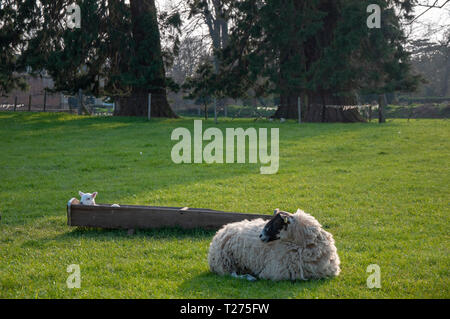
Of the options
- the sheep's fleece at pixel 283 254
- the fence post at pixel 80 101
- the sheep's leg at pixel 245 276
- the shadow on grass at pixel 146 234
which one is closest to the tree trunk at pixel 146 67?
the fence post at pixel 80 101

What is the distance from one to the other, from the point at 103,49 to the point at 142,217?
2325 cm

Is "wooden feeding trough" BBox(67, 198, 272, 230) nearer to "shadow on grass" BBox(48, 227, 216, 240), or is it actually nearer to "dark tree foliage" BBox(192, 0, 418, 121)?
"shadow on grass" BBox(48, 227, 216, 240)

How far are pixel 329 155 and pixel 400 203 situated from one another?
698cm

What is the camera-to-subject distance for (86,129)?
24891 mm

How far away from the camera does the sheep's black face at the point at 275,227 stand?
5.78 meters

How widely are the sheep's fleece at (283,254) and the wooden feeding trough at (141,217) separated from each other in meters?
1.65

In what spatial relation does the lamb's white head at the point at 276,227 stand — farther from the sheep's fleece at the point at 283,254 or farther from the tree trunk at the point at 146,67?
the tree trunk at the point at 146,67

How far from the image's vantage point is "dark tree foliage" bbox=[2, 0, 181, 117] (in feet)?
91.2

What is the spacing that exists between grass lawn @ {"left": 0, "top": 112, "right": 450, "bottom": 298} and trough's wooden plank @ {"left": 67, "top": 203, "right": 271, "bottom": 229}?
0.51 ft

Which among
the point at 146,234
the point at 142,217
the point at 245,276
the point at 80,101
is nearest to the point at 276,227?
the point at 245,276

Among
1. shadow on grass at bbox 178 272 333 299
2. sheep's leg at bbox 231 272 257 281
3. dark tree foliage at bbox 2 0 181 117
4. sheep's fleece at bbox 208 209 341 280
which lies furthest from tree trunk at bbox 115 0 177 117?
shadow on grass at bbox 178 272 333 299

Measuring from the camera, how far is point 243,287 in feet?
18.1

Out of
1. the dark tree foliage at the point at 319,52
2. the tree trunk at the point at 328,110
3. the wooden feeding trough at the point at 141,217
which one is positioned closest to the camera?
the wooden feeding trough at the point at 141,217
